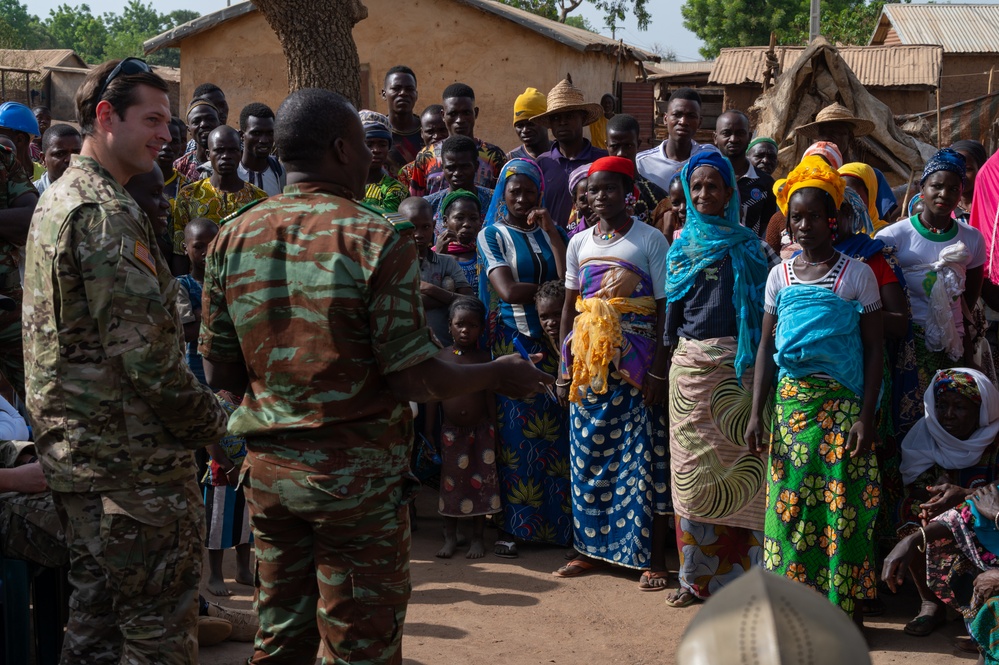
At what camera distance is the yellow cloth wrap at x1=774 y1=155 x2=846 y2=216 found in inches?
178

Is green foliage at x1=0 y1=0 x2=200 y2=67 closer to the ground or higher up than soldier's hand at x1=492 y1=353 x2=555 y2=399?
higher up

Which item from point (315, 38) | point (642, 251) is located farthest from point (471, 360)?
point (315, 38)

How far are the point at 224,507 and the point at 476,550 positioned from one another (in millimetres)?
1540

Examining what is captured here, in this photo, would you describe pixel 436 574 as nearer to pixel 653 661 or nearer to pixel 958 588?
pixel 653 661

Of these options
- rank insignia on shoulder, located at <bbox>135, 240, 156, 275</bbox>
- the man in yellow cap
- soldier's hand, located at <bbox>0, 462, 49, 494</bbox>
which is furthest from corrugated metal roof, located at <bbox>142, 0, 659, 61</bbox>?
rank insignia on shoulder, located at <bbox>135, 240, 156, 275</bbox>

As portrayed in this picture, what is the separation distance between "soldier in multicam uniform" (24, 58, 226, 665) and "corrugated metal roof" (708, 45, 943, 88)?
14.3 meters

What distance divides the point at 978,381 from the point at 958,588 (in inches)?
37.8

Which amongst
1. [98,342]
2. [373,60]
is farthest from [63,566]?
[373,60]

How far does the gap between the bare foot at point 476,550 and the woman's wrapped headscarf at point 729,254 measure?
1885 mm

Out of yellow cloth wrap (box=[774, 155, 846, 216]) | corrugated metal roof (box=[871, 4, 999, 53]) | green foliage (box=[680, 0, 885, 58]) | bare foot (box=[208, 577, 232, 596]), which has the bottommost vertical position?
bare foot (box=[208, 577, 232, 596])

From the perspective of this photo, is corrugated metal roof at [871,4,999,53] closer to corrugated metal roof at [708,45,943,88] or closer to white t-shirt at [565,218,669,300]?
corrugated metal roof at [708,45,943,88]

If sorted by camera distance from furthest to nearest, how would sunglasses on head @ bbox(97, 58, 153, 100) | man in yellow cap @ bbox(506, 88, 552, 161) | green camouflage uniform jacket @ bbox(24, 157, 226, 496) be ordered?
man in yellow cap @ bbox(506, 88, 552, 161) → sunglasses on head @ bbox(97, 58, 153, 100) → green camouflage uniform jacket @ bbox(24, 157, 226, 496)

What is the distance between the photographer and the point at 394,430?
2.96 m

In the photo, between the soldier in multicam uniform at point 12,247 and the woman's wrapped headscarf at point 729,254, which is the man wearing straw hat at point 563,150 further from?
the soldier in multicam uniform at point 12,247
